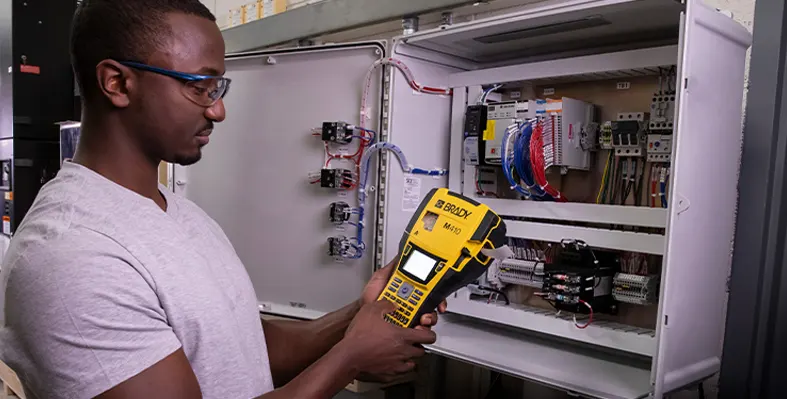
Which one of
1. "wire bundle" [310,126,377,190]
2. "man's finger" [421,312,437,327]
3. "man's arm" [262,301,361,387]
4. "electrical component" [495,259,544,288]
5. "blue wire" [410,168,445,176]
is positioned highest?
"wire bundle" [310,126,377,190]

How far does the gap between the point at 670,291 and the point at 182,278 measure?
1031 millimetres

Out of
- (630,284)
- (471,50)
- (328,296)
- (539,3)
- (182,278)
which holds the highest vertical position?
(539,3)

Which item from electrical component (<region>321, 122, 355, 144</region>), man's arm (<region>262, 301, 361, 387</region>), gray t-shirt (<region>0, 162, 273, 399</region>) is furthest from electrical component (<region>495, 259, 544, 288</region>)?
gray t-shirt (<region>0, 162, 273, 399</region>)

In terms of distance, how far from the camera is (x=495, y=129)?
6.22 ft

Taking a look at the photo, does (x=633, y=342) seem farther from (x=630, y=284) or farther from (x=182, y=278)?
(x=182, y=278)

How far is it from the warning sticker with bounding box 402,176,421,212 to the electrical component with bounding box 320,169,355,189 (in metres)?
0.18

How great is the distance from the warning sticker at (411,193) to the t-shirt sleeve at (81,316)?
4.04 ft

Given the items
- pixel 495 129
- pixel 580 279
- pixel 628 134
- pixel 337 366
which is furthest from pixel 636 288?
pixel 337 366

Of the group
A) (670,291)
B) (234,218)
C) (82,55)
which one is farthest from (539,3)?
(82,55)

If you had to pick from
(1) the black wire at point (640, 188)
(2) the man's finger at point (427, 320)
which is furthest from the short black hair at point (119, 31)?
(1) the black wire at point (640, 188)

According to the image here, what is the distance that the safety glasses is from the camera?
0.85 m

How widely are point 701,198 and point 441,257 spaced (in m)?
0.65

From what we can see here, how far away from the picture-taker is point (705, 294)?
145 cm

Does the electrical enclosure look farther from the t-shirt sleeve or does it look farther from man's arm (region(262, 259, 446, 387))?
the t-shirt sleeve
